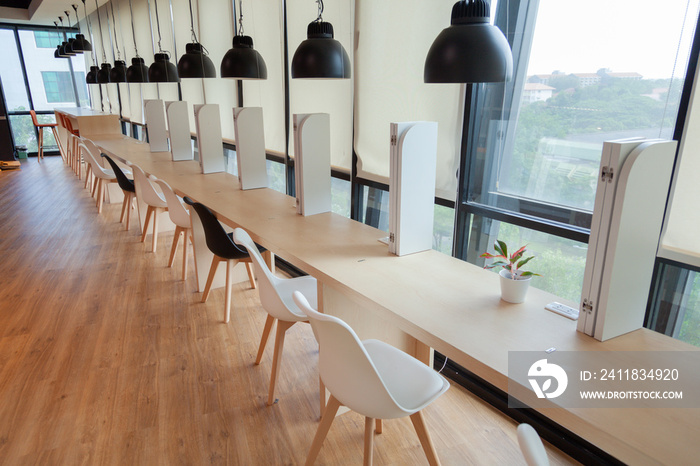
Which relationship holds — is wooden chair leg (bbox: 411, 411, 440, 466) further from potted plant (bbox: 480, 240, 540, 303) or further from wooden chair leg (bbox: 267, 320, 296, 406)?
wooden chair leg (bbox: 267, 320, 296, 406)

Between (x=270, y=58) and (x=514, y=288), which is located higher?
(x=270, y=58)

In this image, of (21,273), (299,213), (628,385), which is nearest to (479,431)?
(628,385)

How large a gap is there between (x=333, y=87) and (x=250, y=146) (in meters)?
0.77

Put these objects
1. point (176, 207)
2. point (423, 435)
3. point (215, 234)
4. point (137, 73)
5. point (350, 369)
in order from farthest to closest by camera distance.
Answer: point (137, 73) < point (176, 207) < point (215, 234) < point (423, 435) < point (350, 369)

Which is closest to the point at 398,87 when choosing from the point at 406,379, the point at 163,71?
the point at 406,379

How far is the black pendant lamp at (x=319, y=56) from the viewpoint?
7.01ft

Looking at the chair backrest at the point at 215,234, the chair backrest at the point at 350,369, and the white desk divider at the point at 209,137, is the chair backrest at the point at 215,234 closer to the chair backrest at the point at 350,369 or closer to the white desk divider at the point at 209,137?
the white desk divider at the point at 209,137

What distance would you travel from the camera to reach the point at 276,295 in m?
2.11

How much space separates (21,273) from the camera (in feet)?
13.3

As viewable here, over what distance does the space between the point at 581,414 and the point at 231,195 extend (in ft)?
9.15

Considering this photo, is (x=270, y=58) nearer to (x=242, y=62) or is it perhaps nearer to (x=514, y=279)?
(x=242, y=62)

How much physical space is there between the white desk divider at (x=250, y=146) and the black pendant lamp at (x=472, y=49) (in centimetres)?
225

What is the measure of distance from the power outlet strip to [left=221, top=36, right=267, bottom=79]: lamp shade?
2.20 meters

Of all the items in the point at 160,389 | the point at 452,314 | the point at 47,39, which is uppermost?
the point at 47,39
